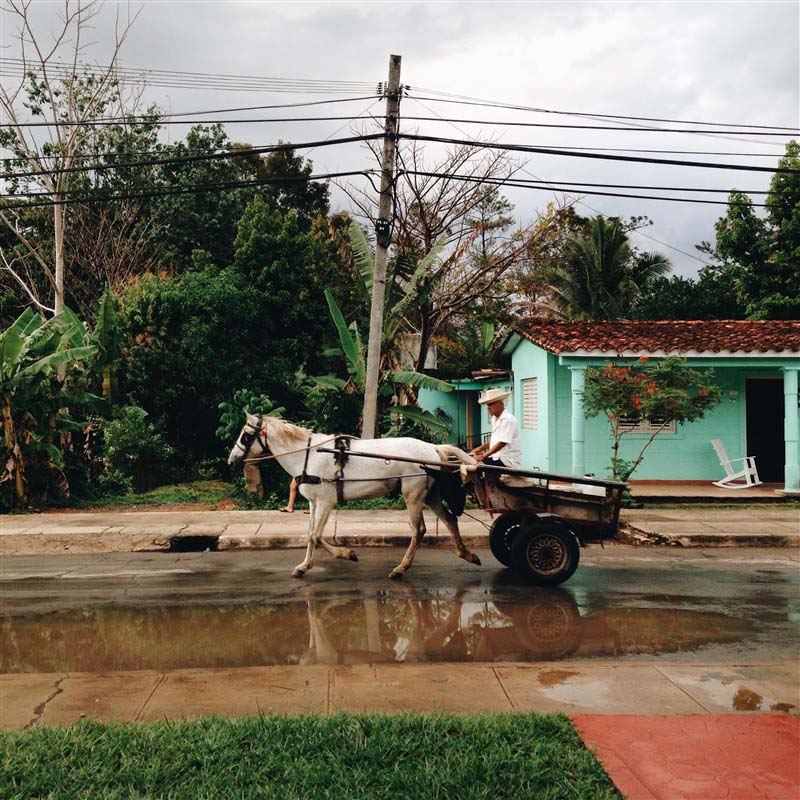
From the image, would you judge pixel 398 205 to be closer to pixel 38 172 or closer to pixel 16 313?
pixel 38 172

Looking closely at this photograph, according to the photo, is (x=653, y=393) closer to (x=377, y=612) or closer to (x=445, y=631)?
(x=377, y=612)

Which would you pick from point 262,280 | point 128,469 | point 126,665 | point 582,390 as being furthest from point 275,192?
point 126,665

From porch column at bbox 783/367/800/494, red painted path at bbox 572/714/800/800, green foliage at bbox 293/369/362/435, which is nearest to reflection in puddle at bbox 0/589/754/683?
red painted path at bbox 572/714/800/800

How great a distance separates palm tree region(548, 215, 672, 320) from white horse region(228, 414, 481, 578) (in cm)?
2206

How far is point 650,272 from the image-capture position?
32.6 meters

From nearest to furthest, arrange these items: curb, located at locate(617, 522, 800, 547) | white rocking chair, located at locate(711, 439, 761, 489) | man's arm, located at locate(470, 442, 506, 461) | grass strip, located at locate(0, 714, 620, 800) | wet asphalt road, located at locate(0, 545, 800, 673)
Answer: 1. grass strip, located at locate(0, 714, 620, 800)
2. wet asphalt road, located at locate(0, 545, 800, 673)
3. man's arm, located at locate(470, 442, 506, 461)
4. curb, located at locate(617, 522, 800, 547)
5. white rocking chair, located at locate(711, 439, 761, 489)

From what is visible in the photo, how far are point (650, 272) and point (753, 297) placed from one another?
5.56 m

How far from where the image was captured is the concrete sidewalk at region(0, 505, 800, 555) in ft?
39.2

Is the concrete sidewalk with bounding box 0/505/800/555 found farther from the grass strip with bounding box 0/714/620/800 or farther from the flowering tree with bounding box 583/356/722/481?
the grass strip with bounding box 0/714/620/800

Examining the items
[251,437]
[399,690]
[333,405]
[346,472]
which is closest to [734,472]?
[333,405]

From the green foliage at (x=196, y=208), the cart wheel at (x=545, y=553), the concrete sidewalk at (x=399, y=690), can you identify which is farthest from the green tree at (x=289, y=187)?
the concrete sidewalk at (x=399, y=690)

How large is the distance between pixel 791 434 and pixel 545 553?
9873mm

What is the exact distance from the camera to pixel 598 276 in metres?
30.5

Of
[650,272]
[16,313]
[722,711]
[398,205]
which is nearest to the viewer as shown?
[722,711]
